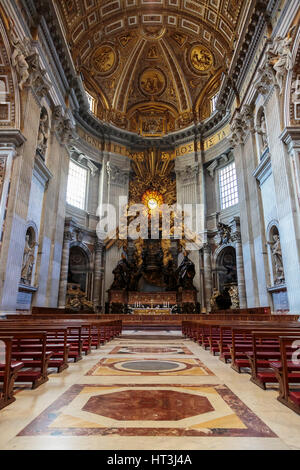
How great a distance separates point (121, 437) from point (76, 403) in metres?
0.80

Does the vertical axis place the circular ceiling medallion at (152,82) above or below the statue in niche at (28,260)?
above

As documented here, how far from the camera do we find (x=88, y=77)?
2064 centimetres

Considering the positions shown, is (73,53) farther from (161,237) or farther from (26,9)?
(161,237)

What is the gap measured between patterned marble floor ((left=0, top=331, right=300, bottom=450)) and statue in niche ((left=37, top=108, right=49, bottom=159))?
11.8 m

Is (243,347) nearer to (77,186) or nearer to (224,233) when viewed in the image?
(224,233)

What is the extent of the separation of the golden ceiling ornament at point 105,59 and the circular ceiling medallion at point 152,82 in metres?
2.52

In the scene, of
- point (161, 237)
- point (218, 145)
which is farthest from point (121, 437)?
point (218, 145)

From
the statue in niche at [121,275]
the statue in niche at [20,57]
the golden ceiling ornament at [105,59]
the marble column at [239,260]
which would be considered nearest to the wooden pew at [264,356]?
the statue in niche at [20,57]

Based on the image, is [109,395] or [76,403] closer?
[76,403]

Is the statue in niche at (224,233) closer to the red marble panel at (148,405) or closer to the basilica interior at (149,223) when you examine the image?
the basilica interior at (149,223)

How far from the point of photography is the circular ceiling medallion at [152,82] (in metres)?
22.7

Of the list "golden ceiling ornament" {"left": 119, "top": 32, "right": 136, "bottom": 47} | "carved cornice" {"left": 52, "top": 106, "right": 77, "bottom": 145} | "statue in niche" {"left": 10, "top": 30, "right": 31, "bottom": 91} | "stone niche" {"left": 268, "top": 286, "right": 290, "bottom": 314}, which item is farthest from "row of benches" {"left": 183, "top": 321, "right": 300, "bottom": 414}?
"golden ceiling ornament" {"left": 119, "top": 32, "right": 136, "bottom": 47}
